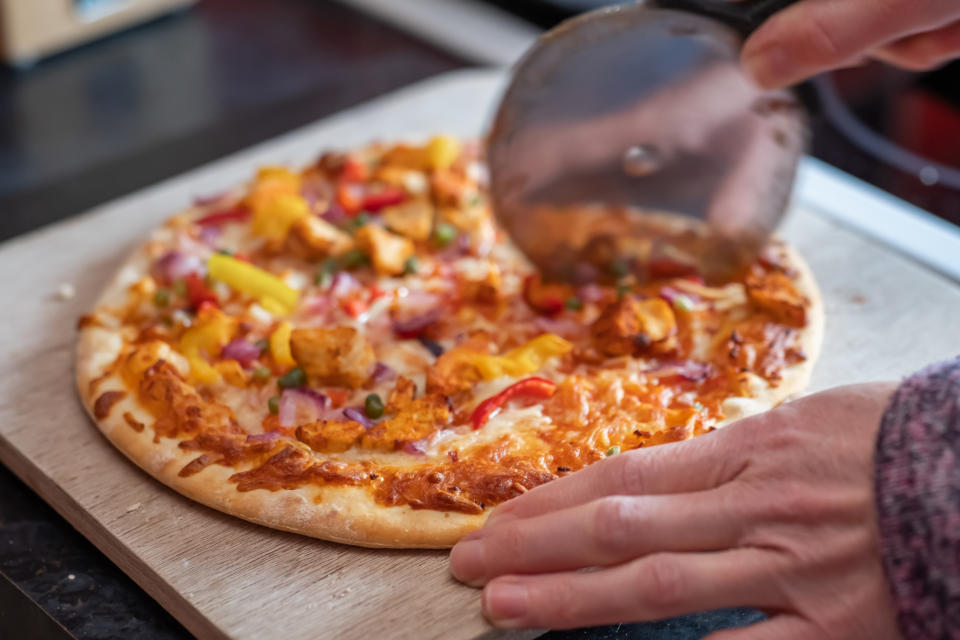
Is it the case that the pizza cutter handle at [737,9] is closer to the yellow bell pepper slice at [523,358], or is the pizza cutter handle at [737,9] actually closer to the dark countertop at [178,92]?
the yellow bell pepper slice at [523,358]

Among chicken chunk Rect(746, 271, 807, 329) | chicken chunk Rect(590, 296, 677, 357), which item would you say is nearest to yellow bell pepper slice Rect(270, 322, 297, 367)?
chicken chunk Rect(590, 296, 677, 357)

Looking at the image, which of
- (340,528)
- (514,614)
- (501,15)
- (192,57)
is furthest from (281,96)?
(514,614)

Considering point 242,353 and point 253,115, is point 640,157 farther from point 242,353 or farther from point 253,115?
point 253,115

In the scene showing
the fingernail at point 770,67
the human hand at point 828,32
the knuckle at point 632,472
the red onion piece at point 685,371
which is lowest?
the red onion piece at point 685,371

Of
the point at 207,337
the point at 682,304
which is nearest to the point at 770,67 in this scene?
the point at 682,304

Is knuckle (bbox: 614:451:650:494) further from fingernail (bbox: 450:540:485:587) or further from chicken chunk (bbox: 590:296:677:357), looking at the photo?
chicken chunk (bbox: 590:296:677:357)

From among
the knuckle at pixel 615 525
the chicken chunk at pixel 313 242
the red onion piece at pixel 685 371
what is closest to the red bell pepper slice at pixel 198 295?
the chicken chunk at pixel 313 242

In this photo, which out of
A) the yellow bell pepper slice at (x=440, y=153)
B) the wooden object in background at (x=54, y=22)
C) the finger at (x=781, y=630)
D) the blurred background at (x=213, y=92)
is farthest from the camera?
the wooden object in background at (x=54, y=22)
